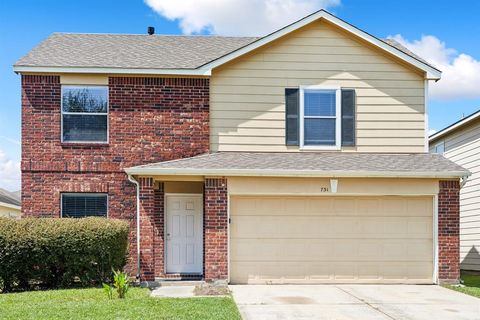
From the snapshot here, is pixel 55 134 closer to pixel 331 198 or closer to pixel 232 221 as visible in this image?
pixel 232 221

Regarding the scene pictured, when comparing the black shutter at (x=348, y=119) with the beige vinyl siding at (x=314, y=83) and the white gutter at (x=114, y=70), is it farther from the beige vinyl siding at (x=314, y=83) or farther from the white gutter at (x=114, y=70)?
the white gutter at (x=114, y=70)

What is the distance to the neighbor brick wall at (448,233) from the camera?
43.1 feet

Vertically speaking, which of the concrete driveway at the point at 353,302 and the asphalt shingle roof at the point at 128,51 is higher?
the asphalt shingle roof at the point at 128,51

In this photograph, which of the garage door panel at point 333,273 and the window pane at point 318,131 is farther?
the window pane at point 318,131

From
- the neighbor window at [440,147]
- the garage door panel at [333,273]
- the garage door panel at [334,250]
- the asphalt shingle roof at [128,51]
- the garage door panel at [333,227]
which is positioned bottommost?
the garage door panel at [333,273]

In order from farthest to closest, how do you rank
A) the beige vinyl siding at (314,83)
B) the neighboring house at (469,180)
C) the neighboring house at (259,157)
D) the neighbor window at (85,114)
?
the neighboring house at (469,180) → the beige vinyl siding at (314,83) → the neighbor window at (85,114) → the neighboring house at (259,157)

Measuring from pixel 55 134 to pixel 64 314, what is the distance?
6445mm

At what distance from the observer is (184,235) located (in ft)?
47.1

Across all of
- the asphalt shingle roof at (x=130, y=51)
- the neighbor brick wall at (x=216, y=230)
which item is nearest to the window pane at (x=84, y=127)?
the asphalt shingle roof at (x=130, y=51)

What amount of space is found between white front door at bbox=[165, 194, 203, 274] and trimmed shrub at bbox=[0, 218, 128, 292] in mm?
2289

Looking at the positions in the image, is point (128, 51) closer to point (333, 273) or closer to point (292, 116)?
point (292, 116)

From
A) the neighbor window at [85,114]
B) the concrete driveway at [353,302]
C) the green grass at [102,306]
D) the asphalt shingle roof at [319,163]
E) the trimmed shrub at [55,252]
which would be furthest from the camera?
the neighbor window at [85,114]

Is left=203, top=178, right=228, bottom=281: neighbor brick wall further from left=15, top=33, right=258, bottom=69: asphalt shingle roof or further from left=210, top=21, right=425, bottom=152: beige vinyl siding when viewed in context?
left=15, top=33, right=258, bottom=69: asphalt shingle roof

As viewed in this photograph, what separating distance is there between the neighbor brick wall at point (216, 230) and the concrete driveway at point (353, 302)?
2.06 ft
